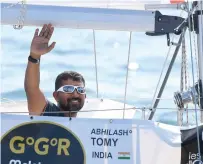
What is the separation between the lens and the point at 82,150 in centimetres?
277

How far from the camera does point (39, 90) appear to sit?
3068 mm

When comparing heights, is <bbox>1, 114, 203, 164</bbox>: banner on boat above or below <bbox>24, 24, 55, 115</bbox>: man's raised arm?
below

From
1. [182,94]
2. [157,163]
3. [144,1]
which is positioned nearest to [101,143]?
[157,163]

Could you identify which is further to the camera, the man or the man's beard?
the man's beard

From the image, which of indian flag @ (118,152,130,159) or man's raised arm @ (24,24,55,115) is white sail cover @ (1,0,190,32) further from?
indian flag @ (118,152,130,159)

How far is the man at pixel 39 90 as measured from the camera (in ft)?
9.93

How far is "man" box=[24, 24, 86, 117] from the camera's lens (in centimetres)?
303

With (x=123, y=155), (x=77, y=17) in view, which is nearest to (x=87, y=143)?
(x=123, y=155)

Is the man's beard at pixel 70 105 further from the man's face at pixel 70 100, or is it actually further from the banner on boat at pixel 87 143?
the banner on boat at pixel 87 143

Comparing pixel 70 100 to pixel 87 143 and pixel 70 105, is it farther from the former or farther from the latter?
pixel 87 143

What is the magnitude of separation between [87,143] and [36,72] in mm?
558

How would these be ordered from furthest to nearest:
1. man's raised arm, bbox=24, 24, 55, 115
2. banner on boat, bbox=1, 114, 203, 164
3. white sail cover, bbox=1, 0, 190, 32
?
1. white sail cover, bbox=1, 0, 190, 32
2. man's raised arm, bbox=24, 24, 55, 115
3. banner on boat, bbox=1, 114, 203, 164

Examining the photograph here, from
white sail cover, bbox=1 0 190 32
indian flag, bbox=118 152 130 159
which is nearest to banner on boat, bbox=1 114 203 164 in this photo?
indian flag, bbox=118 152 130 159

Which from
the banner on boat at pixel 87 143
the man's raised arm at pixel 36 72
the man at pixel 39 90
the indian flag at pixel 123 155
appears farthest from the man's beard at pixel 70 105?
Result: the indian flag at pixel 123 155
